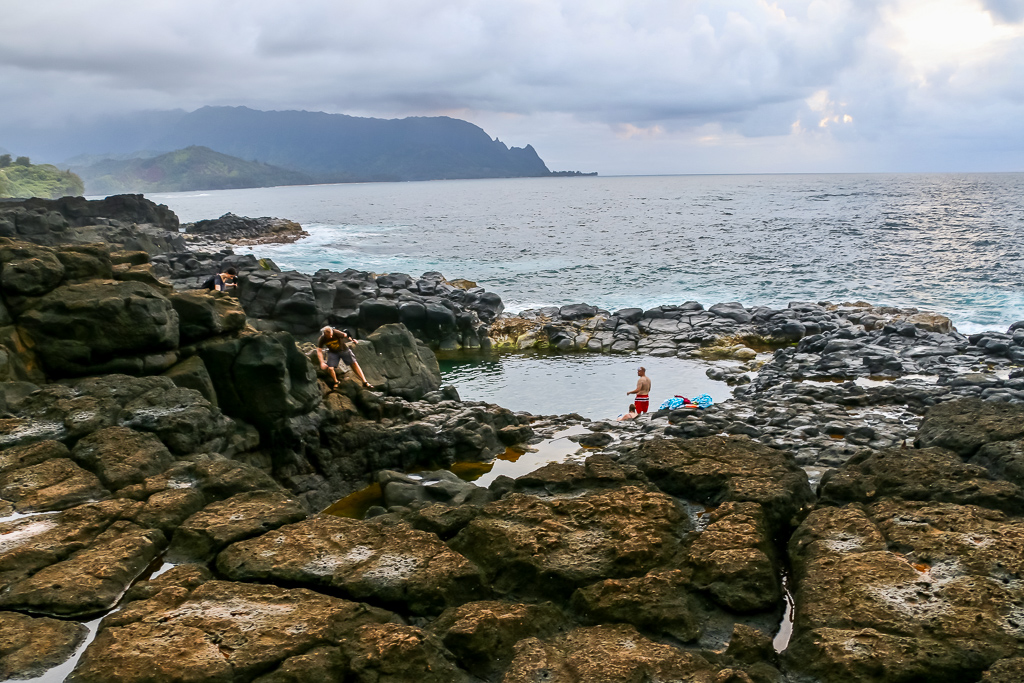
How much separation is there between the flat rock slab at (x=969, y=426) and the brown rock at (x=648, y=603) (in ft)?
18.2

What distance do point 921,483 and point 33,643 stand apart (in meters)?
9.40

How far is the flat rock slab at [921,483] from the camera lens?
7.78 metres

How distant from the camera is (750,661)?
19.1 ft

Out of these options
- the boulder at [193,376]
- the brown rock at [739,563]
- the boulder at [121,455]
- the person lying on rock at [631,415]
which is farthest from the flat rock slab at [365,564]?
the person lying on rock at [631,415]

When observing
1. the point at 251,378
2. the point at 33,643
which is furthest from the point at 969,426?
the point at 251,378

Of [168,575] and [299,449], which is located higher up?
[168,575]

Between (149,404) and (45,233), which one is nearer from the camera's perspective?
(149,404)

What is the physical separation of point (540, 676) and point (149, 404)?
29.0 feet

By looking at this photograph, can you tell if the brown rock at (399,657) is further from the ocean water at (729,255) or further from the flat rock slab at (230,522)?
the ocean water at (729,255)

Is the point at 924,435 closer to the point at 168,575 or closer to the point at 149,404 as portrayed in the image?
the point at 168,575

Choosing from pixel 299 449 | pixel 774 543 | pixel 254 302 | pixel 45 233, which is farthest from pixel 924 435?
pixel 45 233

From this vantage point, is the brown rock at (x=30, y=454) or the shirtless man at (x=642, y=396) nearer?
the brown rock at (x=30, y=454)

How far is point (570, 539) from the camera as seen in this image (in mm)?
7477

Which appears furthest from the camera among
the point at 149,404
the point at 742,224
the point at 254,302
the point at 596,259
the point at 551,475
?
the point at 742,224
